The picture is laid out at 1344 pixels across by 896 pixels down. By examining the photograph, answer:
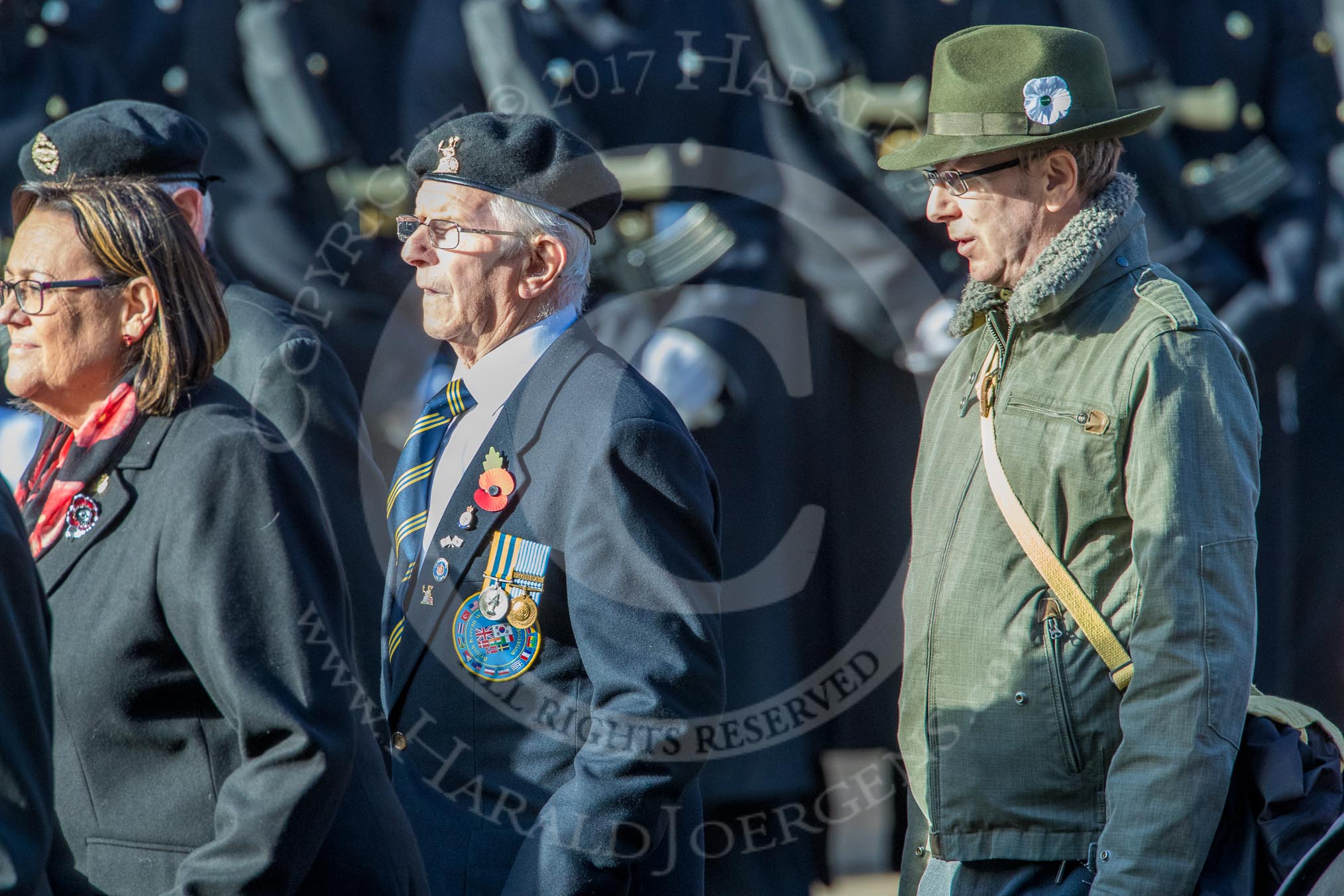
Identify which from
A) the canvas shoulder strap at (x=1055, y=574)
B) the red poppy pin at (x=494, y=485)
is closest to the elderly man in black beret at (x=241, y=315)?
the red poppy pin at (x=494, y=485)

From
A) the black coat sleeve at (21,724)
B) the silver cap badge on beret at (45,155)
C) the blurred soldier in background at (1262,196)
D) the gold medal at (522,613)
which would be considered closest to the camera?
the black coat sleeve at (21,724)

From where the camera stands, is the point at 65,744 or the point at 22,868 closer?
the point at 22,868

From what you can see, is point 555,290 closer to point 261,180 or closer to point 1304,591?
point 261,180

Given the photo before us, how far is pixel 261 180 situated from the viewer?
3.82m

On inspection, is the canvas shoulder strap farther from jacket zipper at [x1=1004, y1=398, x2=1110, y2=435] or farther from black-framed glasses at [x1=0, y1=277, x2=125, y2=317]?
black-framed glasses at [x1=0, y1=277, x2=125, y2=317]

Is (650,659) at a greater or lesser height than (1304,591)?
greater

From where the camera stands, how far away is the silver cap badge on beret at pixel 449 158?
2328 mm

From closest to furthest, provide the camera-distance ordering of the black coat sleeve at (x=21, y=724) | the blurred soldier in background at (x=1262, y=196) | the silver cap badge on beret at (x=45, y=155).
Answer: the black coat sleeve at (x=21, y=724) < the silver cap badge on beret at (x=45, y=155) < the blurred soldier in background at (x=1262, y=196)

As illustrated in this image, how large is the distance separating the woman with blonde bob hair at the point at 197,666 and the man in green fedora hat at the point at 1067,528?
714 mm

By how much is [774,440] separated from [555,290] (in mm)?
1643

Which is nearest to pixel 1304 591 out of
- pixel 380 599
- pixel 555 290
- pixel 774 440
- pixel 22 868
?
pixel 774 440

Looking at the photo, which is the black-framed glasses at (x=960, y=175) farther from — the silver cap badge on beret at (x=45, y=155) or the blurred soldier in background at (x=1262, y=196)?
the blurred soldier in background at (x=1262, y=196)

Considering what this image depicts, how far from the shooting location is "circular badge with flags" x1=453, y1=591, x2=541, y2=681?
2.12 meters

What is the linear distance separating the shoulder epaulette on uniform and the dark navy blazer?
1.95ft
